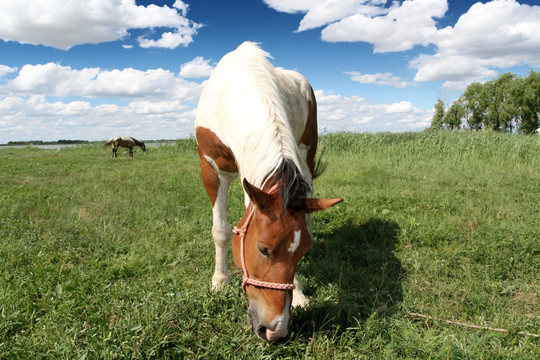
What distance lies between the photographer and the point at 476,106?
42844 mm

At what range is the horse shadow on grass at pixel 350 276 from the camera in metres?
2.55

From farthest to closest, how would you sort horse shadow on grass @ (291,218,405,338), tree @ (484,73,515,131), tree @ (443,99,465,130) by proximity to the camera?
1. tree @ (443,99,465,130)
2. tree @ (484,73,515,131)
3. horse shadow on grass @ (291,218,405,338)

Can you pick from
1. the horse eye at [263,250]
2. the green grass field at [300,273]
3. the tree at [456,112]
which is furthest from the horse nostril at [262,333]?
the tree at [456,112]

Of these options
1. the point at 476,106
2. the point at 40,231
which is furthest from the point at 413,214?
the point at 476,106

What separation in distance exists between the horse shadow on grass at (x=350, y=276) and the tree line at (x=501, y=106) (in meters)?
35.6

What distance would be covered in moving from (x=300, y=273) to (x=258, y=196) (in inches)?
72.4

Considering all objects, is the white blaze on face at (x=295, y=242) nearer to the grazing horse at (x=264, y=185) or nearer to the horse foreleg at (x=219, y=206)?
the grazing horse at (x=264, y=185)

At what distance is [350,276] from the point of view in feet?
11.0

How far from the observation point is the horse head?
6.31 feet

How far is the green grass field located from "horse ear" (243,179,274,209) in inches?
35.8

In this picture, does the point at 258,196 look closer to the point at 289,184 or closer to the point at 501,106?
the point at 289,184

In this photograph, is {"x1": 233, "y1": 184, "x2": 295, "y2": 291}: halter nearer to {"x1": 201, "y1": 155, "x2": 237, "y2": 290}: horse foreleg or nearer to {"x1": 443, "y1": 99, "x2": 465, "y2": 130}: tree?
{"x1": 201, "y1": 155, "x2": 237, "y2": 290}: horse foreleg

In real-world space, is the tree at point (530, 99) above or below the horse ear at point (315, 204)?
above

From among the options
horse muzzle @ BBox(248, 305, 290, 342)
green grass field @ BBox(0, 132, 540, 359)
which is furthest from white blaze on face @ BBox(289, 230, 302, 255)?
green grass field @ BBox(0, 132, 540, 359)
